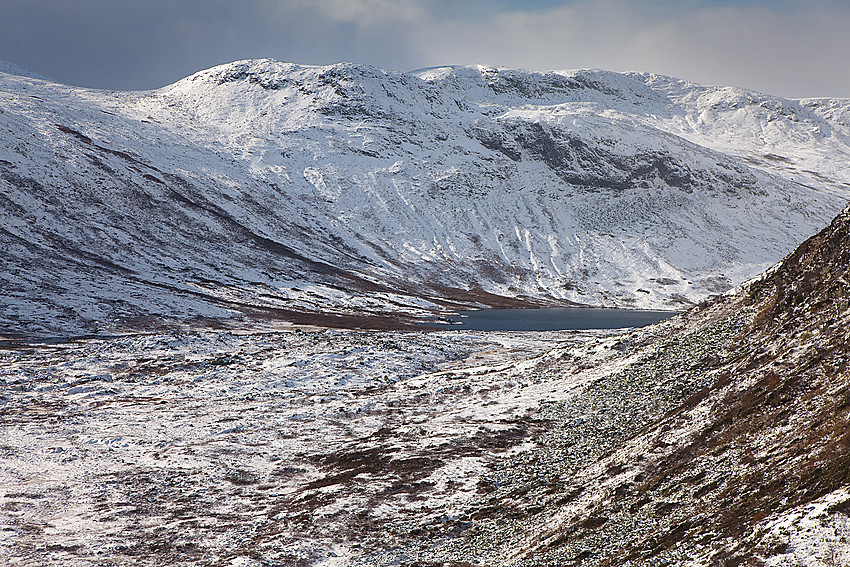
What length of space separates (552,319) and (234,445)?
91005mm

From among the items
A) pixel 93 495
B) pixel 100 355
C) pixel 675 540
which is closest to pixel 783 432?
pixel 675 540

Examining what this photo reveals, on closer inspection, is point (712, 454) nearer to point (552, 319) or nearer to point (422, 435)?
point (422, 435)

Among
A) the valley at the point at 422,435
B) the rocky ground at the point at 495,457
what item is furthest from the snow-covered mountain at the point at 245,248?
the rocky ground at the point at 495,457

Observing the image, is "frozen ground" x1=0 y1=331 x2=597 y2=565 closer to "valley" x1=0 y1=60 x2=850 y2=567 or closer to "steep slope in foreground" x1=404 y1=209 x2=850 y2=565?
"valley" x1=0 y1=60 x2=850 y2=567

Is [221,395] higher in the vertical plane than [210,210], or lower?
lower

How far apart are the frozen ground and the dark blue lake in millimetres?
41589

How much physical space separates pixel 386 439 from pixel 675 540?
23053 millimetres

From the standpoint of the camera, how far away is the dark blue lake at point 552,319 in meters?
108

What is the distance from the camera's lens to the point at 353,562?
23.5 metres

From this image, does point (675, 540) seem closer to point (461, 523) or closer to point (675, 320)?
point (461, 523)

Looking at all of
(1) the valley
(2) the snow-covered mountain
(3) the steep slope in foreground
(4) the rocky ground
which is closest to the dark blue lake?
(2) the snow-covered mountain

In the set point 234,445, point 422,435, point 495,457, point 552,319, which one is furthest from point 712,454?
point 552,319

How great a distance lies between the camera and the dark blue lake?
356 ft

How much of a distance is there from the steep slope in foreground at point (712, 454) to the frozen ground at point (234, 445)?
154 inches
